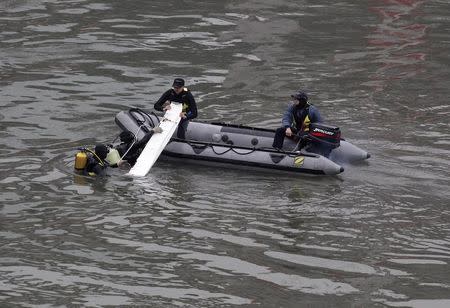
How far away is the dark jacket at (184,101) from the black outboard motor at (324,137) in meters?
2.30

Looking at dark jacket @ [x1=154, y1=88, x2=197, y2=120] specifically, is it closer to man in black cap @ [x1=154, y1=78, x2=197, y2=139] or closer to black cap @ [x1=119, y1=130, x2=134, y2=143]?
man in black cap @ [x1=154, y1=78, x2=197, y2=139]

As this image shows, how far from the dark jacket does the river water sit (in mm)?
1189

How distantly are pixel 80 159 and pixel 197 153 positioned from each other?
2173 millimetres

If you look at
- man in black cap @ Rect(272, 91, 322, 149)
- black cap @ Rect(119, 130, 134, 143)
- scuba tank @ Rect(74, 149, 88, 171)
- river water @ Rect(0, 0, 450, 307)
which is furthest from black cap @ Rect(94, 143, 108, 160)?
man in black cap @ Rect(272, 91, 322, 149)

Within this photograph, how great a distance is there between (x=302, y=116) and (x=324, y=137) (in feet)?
2.12

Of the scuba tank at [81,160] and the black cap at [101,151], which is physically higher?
the black cap at [101,151]

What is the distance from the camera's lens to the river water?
1384 centimetres

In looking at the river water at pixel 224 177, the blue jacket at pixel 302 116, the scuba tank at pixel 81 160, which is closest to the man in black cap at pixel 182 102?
the river water at pixel 224 177

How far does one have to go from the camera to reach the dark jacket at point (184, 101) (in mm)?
19531

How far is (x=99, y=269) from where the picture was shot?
14.1m

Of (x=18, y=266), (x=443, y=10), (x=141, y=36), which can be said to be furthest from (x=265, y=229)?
(x=443, y=10)

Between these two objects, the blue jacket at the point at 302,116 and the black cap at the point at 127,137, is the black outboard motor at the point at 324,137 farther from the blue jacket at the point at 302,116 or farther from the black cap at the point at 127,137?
the black cap at the point at 127,137

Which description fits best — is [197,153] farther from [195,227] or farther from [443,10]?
[443,10]

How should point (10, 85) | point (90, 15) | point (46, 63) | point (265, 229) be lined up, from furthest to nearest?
point (90, 15) < point (46, 63) < point (10, 85) < point (265, 229)
